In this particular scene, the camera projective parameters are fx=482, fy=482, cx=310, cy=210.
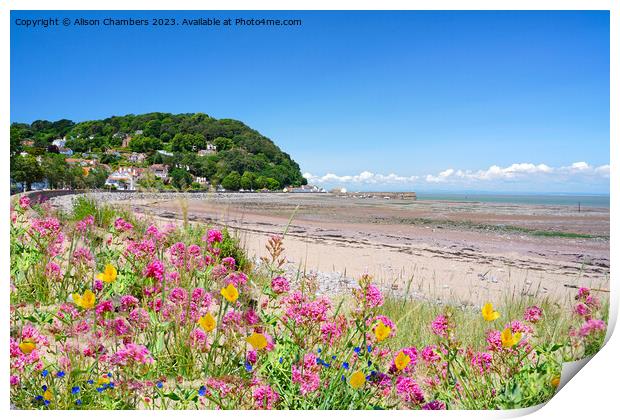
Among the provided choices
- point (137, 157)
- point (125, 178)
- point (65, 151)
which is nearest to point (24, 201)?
point (65, 151)

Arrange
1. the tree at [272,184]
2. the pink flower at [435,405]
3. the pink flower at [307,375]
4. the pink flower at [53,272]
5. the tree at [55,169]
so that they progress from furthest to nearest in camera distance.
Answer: the tree at [272,184] → the tree at [55,169] → the pink flower at [53,272] → the pink flower at [435,405] → the pink flower at [307,375]

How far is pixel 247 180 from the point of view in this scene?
3.85 metres

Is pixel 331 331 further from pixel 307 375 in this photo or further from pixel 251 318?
pixel 251 318

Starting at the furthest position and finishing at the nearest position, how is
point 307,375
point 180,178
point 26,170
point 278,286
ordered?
point 180,178 < point 26,170 < point 278,286 < point 307,375

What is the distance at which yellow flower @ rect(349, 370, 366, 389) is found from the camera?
2.12m

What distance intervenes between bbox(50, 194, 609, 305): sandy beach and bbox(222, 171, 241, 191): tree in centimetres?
25

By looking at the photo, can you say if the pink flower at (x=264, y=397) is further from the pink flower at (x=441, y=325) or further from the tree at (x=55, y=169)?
the tree at (x=55, y=169)

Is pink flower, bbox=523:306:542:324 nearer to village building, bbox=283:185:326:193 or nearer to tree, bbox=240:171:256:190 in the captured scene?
village building, bbox=283:185:326:193

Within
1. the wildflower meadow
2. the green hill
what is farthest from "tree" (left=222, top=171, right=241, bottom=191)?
the wildflower meadow

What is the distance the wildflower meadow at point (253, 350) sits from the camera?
7.45ft

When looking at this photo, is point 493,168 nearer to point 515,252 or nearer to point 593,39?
point 593,39

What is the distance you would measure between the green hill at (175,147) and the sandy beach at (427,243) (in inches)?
11.6

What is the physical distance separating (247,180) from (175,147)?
24.4 inches

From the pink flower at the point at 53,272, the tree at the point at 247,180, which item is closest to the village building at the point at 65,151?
the pink flower at the point at 53,272
